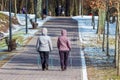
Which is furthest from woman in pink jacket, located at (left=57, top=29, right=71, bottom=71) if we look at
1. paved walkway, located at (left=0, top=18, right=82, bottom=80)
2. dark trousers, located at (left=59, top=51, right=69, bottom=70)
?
paved walkway, located at (left=0, top=18, right=82, bottom=80)

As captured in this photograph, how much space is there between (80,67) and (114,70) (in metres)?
1.42

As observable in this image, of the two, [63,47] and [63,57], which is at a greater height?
[63,47]

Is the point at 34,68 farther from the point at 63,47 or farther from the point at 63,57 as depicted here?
the point at 63,47

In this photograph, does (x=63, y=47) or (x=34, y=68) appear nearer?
(x=63, y=47)

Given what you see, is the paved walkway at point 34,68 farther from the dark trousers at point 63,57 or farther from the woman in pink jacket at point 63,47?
the woman in pink jacket at point 63,47

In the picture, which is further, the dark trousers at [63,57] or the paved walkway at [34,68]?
the dark trousers at [63,57]

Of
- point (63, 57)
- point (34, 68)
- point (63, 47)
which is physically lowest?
point (34, 68)

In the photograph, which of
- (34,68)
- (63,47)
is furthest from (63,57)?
(34,68)

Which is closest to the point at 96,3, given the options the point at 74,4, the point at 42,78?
the point at 42,78

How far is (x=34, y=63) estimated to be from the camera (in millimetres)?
20000

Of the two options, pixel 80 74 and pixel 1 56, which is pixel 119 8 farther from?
pixel 1 56

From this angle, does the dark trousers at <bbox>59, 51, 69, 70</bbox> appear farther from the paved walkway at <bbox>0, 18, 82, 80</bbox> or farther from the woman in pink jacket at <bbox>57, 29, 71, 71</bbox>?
the paved walkway at <bbox>0, 18, 82, 80</bbox>

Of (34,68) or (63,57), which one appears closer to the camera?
(63,57)

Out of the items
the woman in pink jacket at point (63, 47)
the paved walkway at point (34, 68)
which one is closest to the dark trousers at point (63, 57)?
the woman in pink jacket at point (63, 47)
